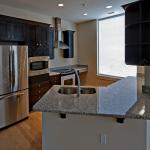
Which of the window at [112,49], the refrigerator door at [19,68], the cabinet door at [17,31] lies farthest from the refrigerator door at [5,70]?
the window at [112,49]

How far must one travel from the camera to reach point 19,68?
13.8 feet

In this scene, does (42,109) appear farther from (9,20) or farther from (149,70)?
(9,20)

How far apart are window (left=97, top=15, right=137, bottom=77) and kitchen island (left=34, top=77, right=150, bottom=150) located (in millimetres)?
4033

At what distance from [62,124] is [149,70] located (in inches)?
64.4

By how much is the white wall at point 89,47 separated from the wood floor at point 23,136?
3.52m

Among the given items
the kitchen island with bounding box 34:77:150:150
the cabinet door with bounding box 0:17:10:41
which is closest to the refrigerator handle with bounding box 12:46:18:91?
the cabinet door with bounding box 0:17:10:41

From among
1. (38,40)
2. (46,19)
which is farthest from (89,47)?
(38,40)

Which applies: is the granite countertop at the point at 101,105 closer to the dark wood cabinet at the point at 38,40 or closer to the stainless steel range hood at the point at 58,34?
the dark wood cabinet at the point at 38,40

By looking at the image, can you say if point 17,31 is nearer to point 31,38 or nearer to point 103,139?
point 31,38

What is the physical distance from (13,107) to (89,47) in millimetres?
4163

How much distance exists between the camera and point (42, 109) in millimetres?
2123

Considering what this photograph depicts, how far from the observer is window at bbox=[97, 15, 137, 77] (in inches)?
251

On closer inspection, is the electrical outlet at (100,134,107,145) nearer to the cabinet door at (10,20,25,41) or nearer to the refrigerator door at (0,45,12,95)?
the refrigerator door at (0,45,12,95)

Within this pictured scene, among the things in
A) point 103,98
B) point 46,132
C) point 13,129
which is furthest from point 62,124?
point 13,129
